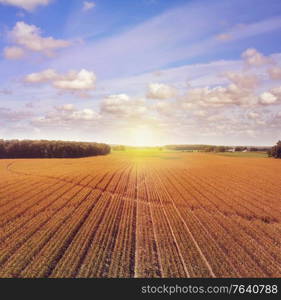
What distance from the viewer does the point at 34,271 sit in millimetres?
8156

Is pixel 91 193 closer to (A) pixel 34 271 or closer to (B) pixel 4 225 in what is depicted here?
(B) pixel 4 225

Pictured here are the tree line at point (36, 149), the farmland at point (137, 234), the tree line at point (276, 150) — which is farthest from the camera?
the tree line at point (276, 150)

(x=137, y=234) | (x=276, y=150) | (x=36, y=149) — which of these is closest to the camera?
(x=137, y=234)

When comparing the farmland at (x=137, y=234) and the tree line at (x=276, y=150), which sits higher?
the tree line at (x=276, y=150)

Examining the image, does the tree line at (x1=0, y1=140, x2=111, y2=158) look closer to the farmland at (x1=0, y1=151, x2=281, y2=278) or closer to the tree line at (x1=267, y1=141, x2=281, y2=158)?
the farmland at (x1=0, y1=151, x2=281, y2=278)

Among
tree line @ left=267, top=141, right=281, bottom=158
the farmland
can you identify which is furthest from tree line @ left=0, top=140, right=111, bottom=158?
tree line @ left=267, top=141, right=281, bottom=158

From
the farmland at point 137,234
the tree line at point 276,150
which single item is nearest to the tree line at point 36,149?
the farmland at point 137,234

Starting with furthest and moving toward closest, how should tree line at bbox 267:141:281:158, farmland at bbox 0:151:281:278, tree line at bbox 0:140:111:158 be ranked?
tree line at bbox 267:141:281:158 → tree line at bbox 0:140:111:158 → farmland at bbox 0:151:281:278

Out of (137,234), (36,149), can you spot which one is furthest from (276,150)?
(137,234)

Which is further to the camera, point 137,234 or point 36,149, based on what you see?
point 36,149

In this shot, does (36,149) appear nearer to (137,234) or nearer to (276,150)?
(137,234)

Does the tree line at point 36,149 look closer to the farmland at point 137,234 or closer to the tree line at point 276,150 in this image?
the farmland at point 137,234

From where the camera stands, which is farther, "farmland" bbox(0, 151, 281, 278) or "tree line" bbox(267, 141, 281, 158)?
"tree line" bbox(267, 141, 281, 158)
